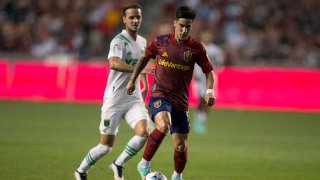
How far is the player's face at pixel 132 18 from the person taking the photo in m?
10.9

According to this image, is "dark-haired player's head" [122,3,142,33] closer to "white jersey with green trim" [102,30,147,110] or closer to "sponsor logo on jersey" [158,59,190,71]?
"white jersey with green trim" [102,30,147,110]

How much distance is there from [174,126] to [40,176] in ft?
7.49

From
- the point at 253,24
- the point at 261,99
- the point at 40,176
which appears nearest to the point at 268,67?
the point at 261,99

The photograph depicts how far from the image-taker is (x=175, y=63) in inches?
407

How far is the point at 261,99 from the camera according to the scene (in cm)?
2544

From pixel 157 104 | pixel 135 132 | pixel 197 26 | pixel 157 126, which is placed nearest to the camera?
pixel 157 126

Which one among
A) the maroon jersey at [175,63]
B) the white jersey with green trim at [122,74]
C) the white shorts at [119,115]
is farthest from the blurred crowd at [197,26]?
the maroon jersey at [175,63]

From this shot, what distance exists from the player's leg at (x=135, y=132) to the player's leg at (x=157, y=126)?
0.37m

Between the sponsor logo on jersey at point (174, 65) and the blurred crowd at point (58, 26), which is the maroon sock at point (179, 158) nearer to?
the sponsor logo on jersey at point (174, 65)

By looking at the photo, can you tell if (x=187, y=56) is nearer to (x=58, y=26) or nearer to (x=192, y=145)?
(x=192, y=145)

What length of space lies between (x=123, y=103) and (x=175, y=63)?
103cm

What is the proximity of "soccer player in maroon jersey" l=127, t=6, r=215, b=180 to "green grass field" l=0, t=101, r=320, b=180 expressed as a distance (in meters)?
1.48

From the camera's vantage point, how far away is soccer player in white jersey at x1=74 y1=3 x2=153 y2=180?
10.6m

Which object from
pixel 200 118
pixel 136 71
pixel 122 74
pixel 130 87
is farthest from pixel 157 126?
pixel 200 118
